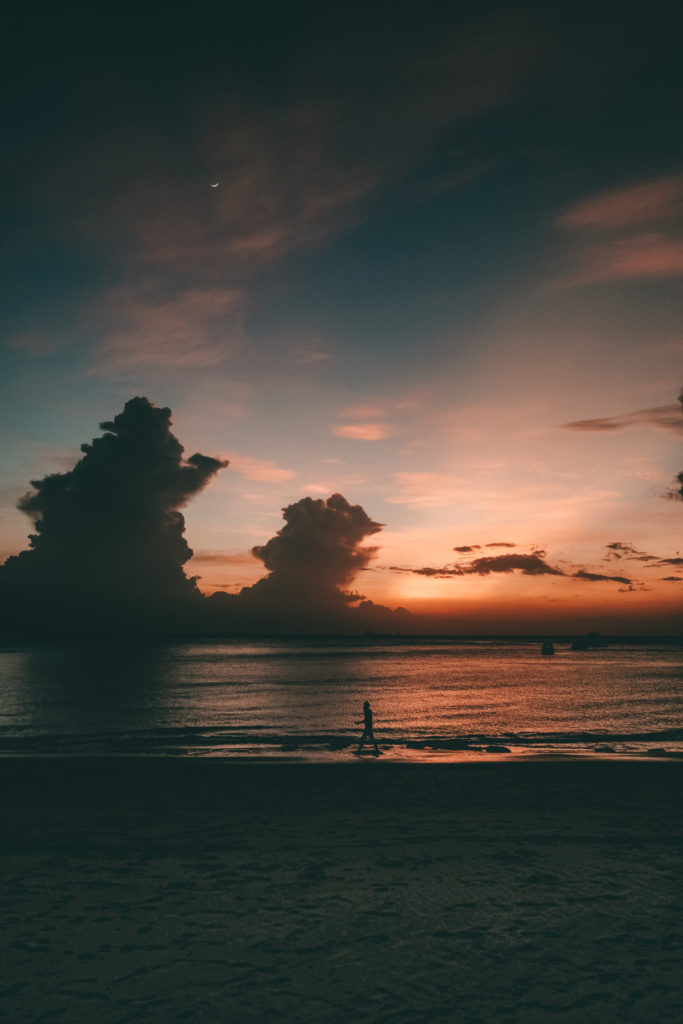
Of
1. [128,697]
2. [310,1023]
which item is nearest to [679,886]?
[310,1023]

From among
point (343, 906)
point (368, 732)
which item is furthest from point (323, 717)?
point (343, 906)

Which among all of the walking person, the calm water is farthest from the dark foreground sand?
the calm water

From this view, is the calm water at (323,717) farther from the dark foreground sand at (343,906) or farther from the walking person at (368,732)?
the dark foreground sand at (343,906)

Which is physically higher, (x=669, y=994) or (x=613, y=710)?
(x=669, y=994)

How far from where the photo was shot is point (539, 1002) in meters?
7.26

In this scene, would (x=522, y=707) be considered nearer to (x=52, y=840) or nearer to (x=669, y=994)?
(x=52, y=840)

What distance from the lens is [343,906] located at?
10.1 meters

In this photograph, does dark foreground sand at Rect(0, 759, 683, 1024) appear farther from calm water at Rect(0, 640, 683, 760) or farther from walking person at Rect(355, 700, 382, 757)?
calm water at Rect(0, 640, 683, 760)

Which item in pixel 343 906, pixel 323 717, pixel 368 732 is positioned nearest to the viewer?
pixel 343 906

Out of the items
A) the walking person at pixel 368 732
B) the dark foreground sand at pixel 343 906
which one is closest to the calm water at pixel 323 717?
the walking person at pixel 368 732

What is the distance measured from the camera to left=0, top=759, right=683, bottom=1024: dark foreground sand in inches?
291

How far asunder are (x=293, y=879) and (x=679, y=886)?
6.18 metres

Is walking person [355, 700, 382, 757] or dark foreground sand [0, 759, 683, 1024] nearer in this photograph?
dark foreground sand [0, 759, 683, 1024]

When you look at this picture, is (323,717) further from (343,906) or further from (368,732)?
(343,906)
